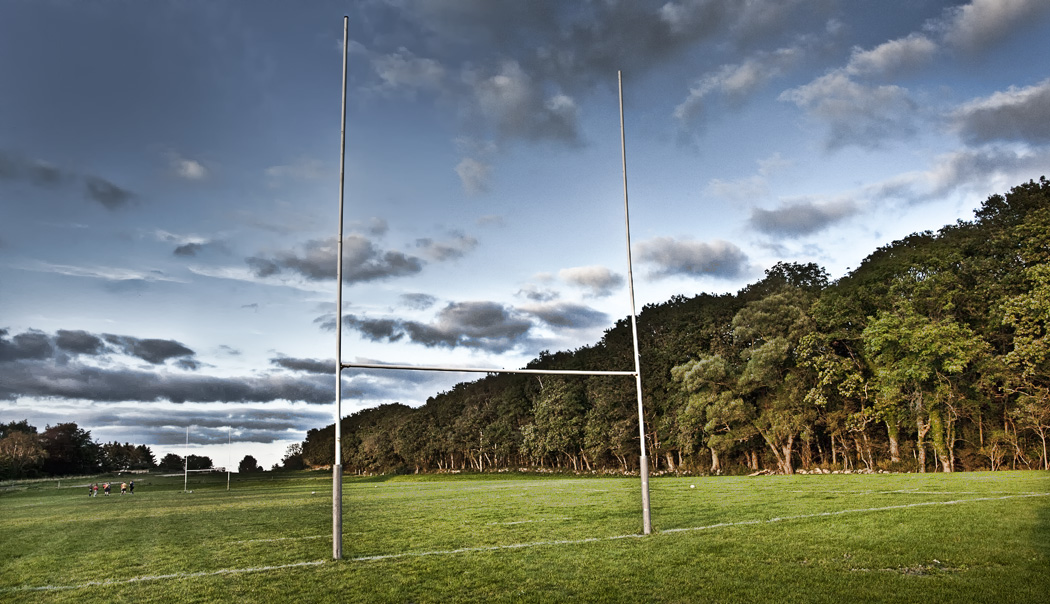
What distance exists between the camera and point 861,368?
33.1 m

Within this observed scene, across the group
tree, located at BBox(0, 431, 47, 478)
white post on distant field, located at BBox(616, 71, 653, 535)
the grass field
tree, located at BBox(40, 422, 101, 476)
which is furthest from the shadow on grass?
tree, located at BBox(40, 422, 101, 476)

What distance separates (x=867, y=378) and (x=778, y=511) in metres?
24.7

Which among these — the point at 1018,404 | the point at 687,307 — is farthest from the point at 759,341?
the point at 1018,404

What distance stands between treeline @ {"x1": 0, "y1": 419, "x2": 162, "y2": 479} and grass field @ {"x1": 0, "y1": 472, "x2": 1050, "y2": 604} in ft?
267

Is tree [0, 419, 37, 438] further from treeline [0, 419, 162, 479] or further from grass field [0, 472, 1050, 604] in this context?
grass field [0, 472, 1050, 604]

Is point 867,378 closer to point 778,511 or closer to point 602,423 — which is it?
point 602,423

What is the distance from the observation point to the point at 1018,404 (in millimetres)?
25812

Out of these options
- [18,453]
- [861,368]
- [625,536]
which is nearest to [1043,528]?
[625,536]

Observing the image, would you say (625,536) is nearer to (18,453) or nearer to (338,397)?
(338,397)

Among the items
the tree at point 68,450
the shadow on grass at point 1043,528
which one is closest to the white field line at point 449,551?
the shadow on grass at point 1043,528

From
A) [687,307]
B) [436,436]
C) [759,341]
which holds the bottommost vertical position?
[436,436]

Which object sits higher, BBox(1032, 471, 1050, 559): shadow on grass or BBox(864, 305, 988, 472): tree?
BBox(864, 305, 988, 472): tree

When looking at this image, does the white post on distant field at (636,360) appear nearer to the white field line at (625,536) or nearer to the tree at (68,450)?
the white field line at (625,536)

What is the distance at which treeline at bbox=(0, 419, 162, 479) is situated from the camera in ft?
260
